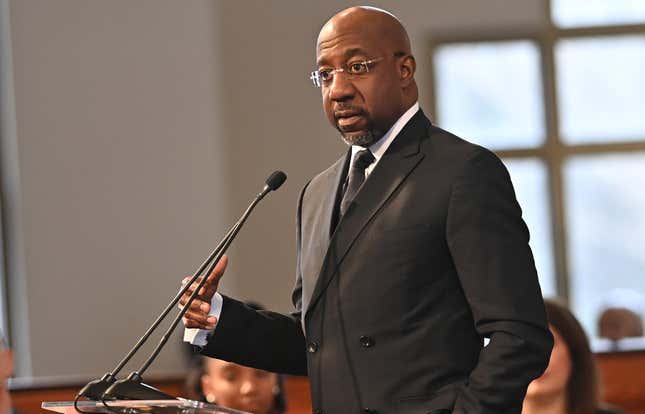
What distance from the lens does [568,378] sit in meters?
3.78

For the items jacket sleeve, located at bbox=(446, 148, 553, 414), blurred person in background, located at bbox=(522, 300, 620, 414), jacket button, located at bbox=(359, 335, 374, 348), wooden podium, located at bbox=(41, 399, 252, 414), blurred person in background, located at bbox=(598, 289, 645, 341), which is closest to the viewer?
wooden podium, located at bbox=(41, 399, 252, 414)

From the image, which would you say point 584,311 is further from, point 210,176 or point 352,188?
point 352,188

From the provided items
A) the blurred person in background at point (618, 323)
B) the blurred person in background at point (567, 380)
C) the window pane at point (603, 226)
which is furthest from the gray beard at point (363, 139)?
the window pane at point (603, 226)

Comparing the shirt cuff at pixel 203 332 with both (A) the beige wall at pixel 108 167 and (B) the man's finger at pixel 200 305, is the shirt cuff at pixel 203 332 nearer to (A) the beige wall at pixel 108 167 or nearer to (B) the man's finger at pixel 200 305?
(B) the man's finger at pixel 200 305

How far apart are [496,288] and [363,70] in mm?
473

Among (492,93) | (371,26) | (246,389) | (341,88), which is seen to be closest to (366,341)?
(341,88)

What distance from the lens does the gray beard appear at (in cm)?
234

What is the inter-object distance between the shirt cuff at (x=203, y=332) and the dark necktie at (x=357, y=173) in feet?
1.06

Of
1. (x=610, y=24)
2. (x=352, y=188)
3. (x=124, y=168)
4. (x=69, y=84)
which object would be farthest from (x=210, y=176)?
(x=352, y=188)

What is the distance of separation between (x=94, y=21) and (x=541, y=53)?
3843mm

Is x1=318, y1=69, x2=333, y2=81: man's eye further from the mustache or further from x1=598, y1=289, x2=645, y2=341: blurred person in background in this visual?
x1=598, y1=289, x2=645, y2=341: blurred person in background

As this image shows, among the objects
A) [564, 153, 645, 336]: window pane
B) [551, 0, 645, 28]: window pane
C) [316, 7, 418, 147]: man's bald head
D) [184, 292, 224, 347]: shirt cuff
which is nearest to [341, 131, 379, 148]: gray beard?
[316, 7, 418, 147]: man's bald head

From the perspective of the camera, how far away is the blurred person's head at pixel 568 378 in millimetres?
3766

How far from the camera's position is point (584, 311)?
9602 millimetres
